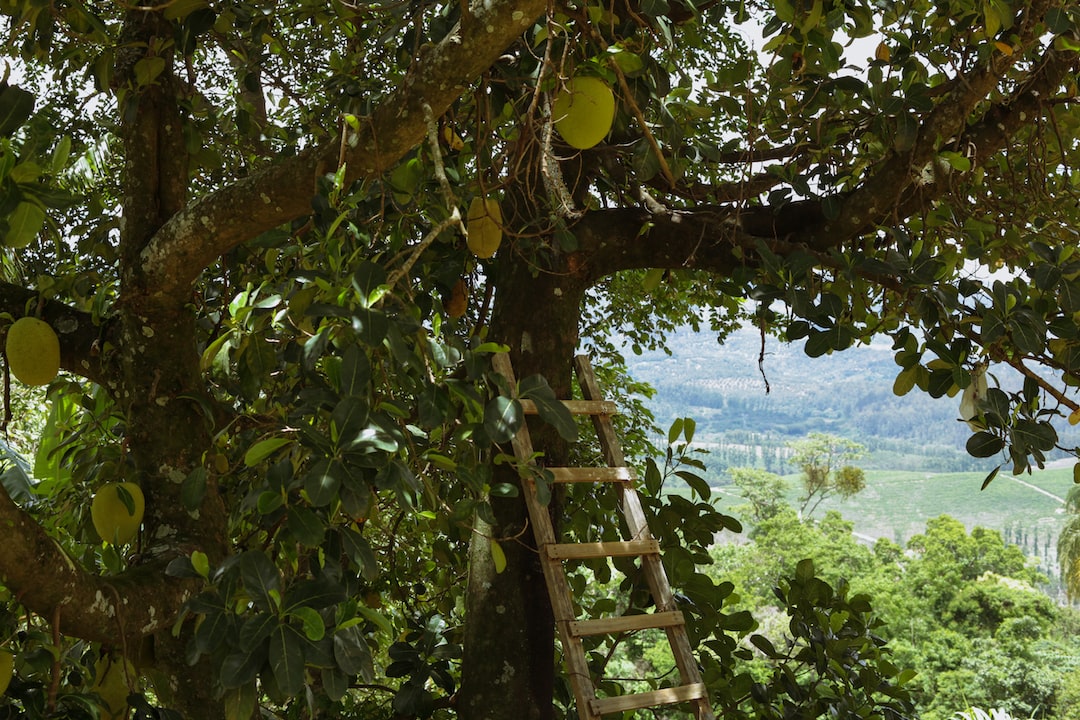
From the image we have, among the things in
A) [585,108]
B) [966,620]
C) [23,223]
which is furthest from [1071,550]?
[23,223]

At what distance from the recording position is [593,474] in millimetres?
2178

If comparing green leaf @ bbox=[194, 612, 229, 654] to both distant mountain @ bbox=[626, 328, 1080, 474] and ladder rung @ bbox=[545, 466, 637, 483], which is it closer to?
ladder rung @ bbox=[545, 466, 637, 483]

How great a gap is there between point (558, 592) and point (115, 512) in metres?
0.89

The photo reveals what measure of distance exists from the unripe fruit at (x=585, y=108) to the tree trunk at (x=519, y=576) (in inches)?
25.4

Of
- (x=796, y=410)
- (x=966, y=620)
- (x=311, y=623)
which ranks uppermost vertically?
(x=796, y=410)

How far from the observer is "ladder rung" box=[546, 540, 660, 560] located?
6.66 ft

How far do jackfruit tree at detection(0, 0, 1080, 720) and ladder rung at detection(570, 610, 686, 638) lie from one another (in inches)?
7.2

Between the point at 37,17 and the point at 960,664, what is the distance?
60.5ft

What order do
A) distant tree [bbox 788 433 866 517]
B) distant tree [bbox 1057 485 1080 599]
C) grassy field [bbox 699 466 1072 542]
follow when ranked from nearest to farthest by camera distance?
distant tree [bbox 1057 485 1080 599] < distant tree [bbox 788 433 866 517] < grassy field [bbox 699 466 1072 542]

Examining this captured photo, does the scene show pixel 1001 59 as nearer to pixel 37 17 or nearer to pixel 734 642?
pixel 734 642

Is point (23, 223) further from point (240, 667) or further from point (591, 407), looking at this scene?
point (591, 407)

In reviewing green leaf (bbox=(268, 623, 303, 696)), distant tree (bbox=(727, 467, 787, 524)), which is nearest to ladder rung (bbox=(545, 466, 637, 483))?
green leaf (bbox=(268, 623, 303, 696))

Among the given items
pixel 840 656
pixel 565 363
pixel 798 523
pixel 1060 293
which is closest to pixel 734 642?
pixel 840 656

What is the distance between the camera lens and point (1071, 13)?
178 centimetres
